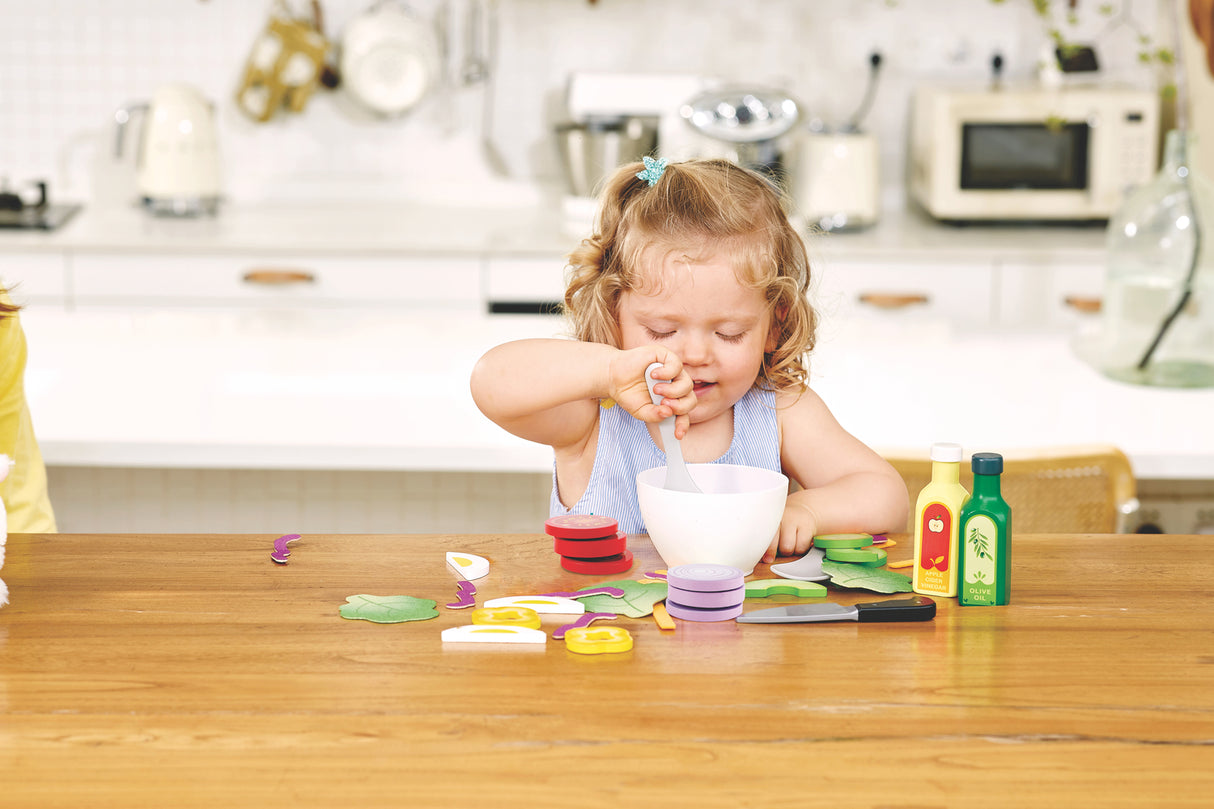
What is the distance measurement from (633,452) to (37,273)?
220cm

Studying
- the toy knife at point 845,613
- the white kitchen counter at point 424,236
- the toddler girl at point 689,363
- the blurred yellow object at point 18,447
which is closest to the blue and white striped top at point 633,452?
the toddler girl at point 689,363

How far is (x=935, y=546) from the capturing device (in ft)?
3.00

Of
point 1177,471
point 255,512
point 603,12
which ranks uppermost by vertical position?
point 603,12

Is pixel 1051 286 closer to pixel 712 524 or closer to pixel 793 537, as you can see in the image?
pixel 793 537

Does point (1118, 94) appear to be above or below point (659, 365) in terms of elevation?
above

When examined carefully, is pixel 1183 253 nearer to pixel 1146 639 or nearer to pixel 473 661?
pixel 1146 639

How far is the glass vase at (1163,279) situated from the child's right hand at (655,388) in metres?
1.13

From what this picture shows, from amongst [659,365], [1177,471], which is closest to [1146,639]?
[659,365]

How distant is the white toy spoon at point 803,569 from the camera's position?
954mm

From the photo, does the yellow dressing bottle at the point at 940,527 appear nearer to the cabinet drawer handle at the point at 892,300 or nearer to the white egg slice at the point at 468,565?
the white egg slice at the point at 468,565

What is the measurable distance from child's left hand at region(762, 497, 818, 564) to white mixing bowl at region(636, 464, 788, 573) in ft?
0.19

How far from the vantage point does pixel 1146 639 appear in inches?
32.9

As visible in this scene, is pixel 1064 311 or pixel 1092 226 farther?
pixel 1092 226

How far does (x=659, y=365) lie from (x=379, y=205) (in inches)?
107
